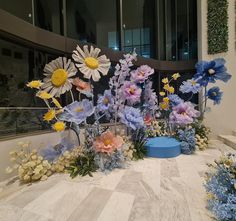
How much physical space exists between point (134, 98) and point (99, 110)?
536 mm

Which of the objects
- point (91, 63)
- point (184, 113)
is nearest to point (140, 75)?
point (91, 63)

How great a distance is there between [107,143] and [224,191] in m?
1.36

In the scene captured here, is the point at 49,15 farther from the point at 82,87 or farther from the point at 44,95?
the point at 44,95

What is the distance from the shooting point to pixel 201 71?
3.65m

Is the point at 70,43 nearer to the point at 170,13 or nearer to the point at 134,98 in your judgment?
the point at 134,98

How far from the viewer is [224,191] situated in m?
1.43

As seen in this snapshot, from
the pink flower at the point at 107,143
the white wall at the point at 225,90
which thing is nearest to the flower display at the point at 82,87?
the pink flower at the point at 107,143

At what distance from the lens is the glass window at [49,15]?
11.3 ft

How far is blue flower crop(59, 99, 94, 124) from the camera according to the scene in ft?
7.57

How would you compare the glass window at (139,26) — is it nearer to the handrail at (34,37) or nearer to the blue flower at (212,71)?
the handrail at (34,37)

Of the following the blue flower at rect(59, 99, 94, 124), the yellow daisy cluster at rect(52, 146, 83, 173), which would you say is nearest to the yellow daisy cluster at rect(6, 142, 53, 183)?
the yellow daisy cluster at rect(52, 146, 83, 173)

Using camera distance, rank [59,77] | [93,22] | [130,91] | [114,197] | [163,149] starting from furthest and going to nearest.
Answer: [93,22]
[163,149]
[130,91]
[59,77]
[114,197]

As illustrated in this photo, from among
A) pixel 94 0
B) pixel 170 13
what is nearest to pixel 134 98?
pixel 94 0

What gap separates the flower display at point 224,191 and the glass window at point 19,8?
11.0 feet
